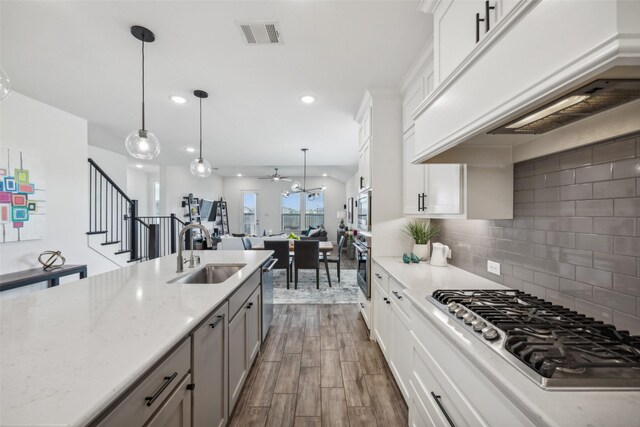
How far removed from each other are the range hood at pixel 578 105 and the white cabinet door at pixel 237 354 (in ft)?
6.20

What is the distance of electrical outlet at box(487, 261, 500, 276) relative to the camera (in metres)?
1.81

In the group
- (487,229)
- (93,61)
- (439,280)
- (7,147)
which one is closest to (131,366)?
(439,280)

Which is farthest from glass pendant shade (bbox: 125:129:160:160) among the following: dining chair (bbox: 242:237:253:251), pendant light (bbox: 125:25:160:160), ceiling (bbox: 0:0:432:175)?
dining chair (bbox: 242:237:253:251)

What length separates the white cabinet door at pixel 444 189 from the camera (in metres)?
1.75

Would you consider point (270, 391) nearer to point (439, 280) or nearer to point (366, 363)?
point (366, 363)

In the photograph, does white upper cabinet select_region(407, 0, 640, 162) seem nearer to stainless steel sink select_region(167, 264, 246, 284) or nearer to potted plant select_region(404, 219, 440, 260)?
potted plant select_region(404, 219, 440, 260)

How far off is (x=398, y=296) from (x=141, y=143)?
7.77ft

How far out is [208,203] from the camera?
30.5ft

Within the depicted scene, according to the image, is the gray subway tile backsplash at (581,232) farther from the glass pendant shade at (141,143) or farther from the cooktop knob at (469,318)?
the glass pendant shade at (141,143)

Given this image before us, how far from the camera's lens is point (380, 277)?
259 centimetres

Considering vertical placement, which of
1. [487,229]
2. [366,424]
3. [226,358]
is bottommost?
[366,424]

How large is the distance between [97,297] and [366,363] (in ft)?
7.08

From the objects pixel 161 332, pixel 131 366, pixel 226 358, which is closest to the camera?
pixel 131 366

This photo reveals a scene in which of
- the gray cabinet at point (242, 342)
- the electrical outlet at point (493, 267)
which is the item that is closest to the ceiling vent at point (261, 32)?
Result: the gray cabinet at point (242, 342)
